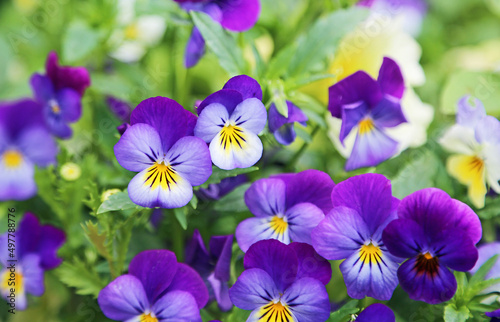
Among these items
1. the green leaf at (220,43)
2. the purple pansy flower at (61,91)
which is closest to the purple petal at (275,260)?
the green leaf at (220,43)

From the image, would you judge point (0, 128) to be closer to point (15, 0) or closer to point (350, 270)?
point (15, 0)

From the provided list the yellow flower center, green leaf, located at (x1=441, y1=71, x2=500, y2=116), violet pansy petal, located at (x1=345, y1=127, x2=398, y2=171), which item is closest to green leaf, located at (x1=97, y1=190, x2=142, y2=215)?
violet pansy petal, located at (x1=345, y1=127, x2=398, y2=171)

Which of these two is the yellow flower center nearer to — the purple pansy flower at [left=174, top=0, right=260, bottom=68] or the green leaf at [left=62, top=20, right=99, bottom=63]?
the green leaf at [left=62, top=20, right=99, bottom=63]

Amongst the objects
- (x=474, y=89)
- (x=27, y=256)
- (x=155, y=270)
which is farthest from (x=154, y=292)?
A: (x=474, y=89)

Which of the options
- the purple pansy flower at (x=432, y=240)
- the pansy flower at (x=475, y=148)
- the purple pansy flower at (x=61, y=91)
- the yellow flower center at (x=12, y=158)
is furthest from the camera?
the yellow flower center at (x=12, y=158)

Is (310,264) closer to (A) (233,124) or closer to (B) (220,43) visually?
(A) (233,124)

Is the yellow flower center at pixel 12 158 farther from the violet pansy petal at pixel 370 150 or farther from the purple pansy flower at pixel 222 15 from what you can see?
the violet pansy petal at pixel 370 150
